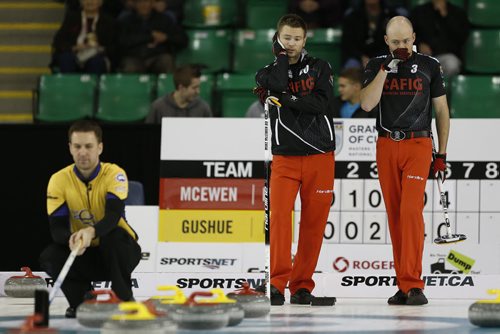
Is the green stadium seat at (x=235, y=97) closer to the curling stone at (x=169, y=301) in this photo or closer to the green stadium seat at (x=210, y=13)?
the green stadium seat at (x=210, y=13)

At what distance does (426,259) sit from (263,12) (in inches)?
190

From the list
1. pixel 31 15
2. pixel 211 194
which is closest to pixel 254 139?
pixel 211 194

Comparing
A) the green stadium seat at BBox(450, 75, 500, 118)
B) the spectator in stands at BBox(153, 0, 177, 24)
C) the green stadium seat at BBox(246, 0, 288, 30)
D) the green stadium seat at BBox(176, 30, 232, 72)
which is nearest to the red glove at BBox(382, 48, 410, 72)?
the green stadium seat at BBox(450, 75, 500, 118)

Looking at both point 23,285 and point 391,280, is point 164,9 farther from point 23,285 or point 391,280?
point 23,285

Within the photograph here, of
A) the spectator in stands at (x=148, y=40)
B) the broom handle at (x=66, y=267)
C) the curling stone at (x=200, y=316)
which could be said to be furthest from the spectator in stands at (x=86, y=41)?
the curling stone at (x=200, y=316)

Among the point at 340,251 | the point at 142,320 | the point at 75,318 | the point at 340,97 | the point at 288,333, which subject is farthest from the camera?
the point at 340,97

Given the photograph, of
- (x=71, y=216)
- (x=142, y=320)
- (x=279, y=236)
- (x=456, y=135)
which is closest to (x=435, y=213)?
(x=456, y=135)

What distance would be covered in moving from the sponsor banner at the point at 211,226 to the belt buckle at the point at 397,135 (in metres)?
2.20

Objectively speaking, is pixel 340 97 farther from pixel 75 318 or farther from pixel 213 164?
pixel 75 318

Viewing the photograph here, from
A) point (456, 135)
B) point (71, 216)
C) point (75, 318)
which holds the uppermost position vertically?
point (456, 135)

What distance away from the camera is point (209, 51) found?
12.5 metres

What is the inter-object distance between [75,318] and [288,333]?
1265mm

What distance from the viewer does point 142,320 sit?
484 cm

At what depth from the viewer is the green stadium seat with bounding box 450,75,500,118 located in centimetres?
1073
